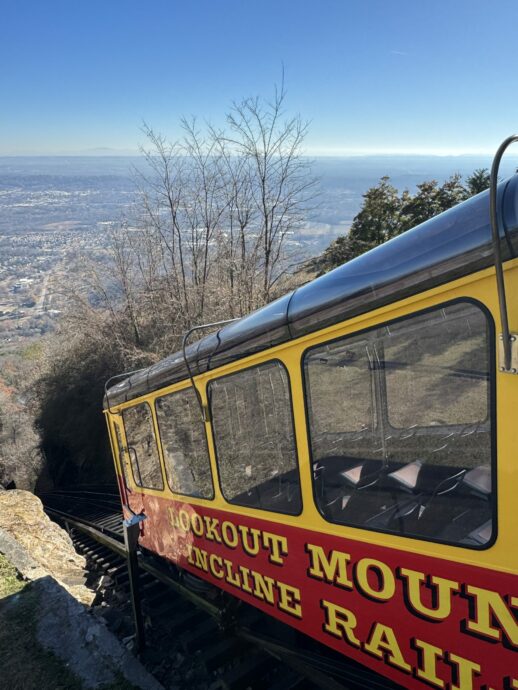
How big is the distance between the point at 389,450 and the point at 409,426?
182mm

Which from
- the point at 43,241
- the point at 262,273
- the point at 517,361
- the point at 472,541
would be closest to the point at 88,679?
the point at 472,541

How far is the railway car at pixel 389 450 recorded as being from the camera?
1951mm

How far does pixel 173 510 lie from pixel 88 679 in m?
1.63

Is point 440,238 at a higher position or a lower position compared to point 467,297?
higher

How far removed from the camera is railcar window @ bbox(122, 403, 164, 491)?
4879 mm

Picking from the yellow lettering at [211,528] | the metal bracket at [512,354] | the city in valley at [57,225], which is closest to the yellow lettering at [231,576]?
the yellow lettering at [211,528]

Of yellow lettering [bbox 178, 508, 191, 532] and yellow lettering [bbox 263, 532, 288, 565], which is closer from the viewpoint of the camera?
yellow lettering [bbox 263, 532, 288, 565]

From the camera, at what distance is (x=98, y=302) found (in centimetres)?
2328

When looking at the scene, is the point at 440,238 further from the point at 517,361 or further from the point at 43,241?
the point at 43,241

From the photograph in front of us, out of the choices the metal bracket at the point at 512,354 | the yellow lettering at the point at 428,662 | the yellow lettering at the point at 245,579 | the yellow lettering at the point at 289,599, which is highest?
the metal bracket at the point at 512,354

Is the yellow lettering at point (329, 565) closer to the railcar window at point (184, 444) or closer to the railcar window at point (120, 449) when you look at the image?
the railcar window at point (184, 444)

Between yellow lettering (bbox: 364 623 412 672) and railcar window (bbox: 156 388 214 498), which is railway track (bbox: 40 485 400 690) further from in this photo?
railcar window (bbox: 156 388 214 498)

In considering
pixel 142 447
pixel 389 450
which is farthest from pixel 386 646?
pixel 142 447

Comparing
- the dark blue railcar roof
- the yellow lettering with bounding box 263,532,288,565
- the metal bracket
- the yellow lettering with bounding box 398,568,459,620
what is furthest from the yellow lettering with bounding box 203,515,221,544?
the metal bracket
